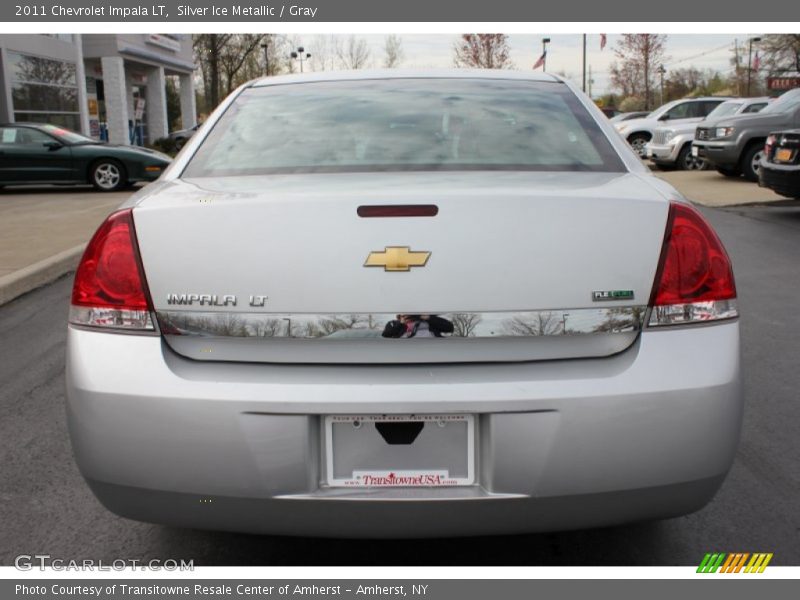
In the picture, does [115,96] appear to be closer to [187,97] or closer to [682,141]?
[187,97]

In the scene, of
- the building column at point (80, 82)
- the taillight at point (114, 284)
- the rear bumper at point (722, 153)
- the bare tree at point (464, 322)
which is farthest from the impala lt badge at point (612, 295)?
the building column at point (80, 82)

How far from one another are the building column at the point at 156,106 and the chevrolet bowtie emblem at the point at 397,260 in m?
37.6

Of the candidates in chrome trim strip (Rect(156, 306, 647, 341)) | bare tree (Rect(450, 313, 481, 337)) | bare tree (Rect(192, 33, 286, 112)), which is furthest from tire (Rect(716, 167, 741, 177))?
bare tree (Rect(192, 33, 286, 112))

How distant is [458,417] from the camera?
212 cm

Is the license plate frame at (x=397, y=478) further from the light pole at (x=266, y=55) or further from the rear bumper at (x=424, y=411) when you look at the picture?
the light pole at (x=266, y=55)

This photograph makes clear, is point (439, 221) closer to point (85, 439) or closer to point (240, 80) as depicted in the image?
point (85, 439)

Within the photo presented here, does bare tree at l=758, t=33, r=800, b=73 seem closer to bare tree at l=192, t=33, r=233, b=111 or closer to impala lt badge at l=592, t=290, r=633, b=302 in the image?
bare tree at l=192, t=33, r=233, b=111

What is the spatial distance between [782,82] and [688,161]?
33312 mm

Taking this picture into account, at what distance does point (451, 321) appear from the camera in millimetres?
2146

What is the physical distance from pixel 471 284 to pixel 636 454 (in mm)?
590

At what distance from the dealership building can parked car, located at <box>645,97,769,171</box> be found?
16.5m

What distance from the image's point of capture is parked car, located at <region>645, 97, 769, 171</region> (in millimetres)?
19516

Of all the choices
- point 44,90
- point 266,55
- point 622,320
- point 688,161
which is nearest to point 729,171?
point 688,161

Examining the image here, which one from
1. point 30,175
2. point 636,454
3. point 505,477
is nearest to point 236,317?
point 505,477
